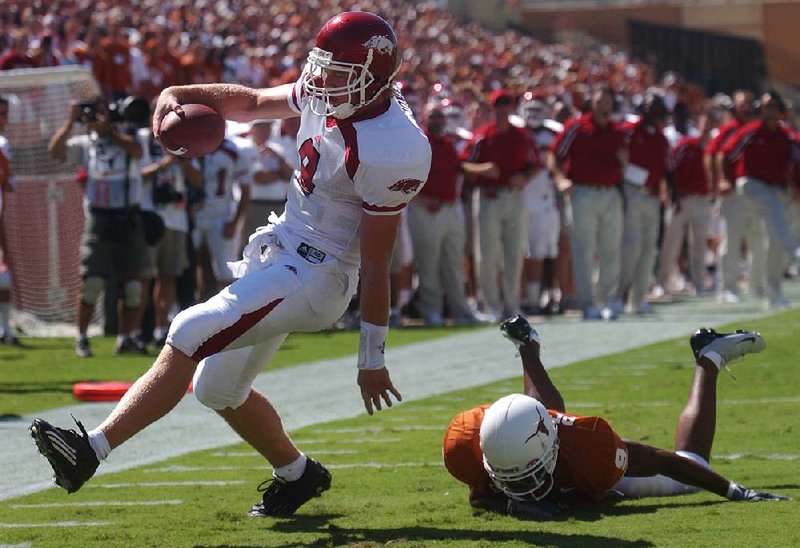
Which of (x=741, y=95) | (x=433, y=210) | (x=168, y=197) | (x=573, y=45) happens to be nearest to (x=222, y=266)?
(x=168, y=197)

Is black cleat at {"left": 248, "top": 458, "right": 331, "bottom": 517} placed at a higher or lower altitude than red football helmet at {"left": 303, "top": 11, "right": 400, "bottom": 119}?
lower

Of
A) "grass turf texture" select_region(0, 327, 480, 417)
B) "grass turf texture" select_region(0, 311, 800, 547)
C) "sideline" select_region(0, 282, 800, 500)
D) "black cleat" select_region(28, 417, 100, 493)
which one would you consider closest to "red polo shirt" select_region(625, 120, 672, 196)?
"sideline" select_region(0, 282, 800, 500)

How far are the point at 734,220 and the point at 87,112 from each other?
6821mm

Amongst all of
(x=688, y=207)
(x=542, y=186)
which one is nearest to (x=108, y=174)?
(x=542, y=186)

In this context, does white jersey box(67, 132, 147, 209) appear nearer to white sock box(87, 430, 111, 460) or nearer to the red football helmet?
the red football helmet

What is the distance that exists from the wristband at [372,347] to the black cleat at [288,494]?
0.77 meters

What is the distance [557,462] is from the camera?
541 cm

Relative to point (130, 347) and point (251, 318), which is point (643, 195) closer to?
point (130, 347)

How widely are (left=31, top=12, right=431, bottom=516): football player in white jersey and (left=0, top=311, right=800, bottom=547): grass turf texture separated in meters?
0.44

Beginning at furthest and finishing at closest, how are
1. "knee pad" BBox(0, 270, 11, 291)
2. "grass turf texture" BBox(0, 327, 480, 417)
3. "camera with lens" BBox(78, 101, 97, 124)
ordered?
"knee pad" BBox(0, 270, 11, 291)
"camera with lens" BBox(78, 101, 97, 124)
"grass turf texture" BBox(0, 327, 480, 417)

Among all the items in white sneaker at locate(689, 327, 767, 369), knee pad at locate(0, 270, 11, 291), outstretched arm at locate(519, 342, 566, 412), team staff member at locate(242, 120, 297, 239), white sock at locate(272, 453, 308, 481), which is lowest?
knee pad at locate(0, 270, 11, 291)

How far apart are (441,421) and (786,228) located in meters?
7.34

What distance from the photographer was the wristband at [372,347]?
5.14 metres

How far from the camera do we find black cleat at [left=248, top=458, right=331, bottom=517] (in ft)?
18.8
